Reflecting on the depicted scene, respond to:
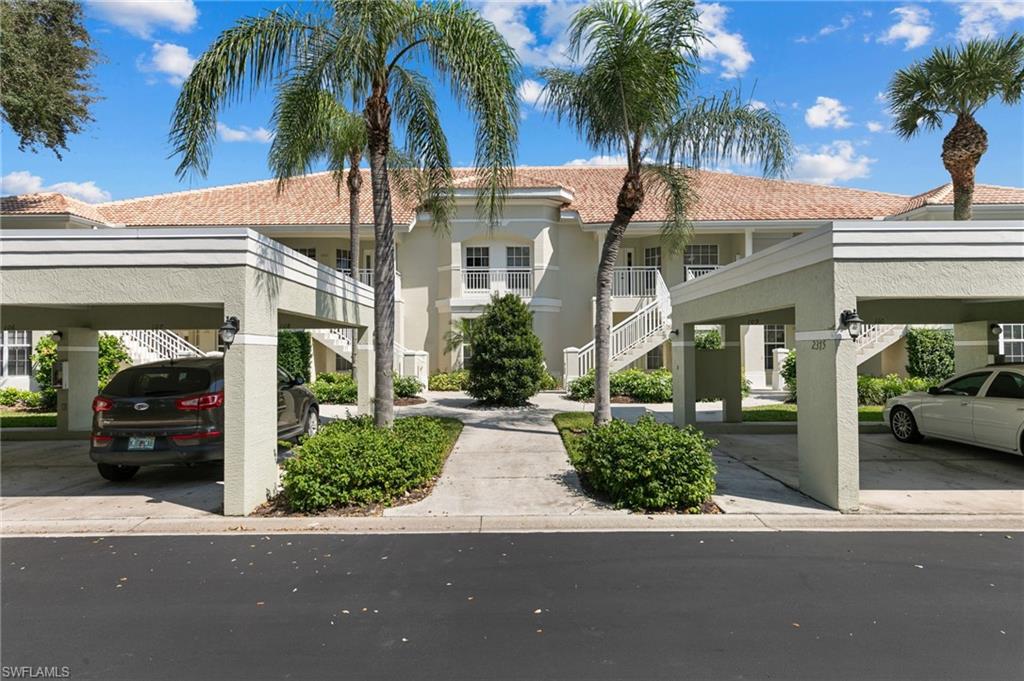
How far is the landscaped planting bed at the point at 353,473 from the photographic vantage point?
7016 millimetres

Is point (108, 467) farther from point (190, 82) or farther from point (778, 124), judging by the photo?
point (778, 124)

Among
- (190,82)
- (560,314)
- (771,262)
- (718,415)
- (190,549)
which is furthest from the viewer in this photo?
(560,314)

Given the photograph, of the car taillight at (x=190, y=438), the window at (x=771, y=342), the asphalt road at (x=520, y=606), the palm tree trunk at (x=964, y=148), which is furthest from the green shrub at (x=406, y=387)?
the palm tree trunk at (x=964, y=148)

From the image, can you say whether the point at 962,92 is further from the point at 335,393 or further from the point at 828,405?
the point at 335,393

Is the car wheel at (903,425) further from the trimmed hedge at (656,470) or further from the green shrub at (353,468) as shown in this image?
the green shrub at (353,468)

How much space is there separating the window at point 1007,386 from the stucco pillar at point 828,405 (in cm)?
414

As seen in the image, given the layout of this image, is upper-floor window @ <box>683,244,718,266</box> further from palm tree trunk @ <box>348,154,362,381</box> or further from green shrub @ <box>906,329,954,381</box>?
palm tree trunk @ <box>348,154,362,381</box>

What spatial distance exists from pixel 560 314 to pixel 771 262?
14790 millimetres

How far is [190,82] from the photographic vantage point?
764 cm

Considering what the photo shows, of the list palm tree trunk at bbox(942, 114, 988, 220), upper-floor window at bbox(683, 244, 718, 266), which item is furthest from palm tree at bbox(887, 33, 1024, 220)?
Answer: upper-floor window at bbox(683, 244, 718, 266)

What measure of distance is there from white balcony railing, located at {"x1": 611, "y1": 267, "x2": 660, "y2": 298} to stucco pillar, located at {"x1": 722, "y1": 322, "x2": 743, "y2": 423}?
8.19 metres

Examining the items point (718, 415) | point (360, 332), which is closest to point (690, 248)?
point (718, 415)

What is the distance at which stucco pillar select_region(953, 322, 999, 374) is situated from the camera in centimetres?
1170

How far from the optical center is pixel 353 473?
7.12 metres
